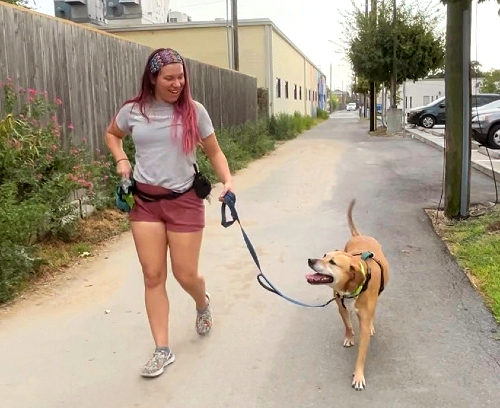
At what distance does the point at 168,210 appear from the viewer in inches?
144

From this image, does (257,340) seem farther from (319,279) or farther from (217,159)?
(217,159)

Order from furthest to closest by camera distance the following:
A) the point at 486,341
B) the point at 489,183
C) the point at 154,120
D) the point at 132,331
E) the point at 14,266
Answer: the point at 489,183
the point at 14,266
the point at 132,331
the point at 486,341
the point at 154,120

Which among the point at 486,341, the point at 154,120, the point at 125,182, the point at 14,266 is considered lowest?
the point at 486,341

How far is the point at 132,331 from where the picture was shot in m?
4.35

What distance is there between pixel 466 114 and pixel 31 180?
16.4ft

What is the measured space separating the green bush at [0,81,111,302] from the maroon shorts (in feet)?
5.56

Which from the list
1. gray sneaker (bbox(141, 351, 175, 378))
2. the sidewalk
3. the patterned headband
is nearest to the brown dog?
gray sneaker (bbox(141, 351, 175, 378))

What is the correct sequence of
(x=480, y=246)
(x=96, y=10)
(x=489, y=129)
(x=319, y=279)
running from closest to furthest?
(x=319, y=279)
(x=480, y=246)
(x=96, y=10)
(x=489, y=129)

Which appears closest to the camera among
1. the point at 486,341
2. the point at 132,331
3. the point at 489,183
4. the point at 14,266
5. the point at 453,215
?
the point at 486,341

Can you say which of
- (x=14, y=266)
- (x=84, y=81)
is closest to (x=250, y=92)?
(x=84, y=81)

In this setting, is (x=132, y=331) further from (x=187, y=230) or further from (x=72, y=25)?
(x=72, y=25)

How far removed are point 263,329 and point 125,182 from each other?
1.51 metres

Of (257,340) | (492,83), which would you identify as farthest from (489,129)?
(492,83)

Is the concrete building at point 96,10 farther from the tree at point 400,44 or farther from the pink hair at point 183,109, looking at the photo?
the tree at point 400,44
